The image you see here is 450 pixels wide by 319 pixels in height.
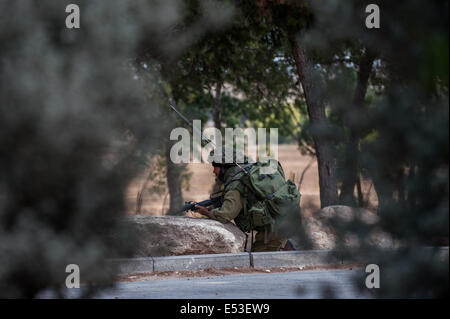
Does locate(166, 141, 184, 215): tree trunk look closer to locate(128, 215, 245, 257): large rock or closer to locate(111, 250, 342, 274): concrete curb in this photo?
locate(128, 215, 245, 257): large rock

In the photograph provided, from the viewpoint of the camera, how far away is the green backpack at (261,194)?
7.75 metres

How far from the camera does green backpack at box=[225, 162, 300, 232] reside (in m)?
7.75

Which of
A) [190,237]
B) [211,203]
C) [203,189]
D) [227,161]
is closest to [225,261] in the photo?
[190,237]

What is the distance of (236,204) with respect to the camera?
25.7 feet

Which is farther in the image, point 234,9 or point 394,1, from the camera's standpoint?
point 234,9

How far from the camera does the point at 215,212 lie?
7891 mm

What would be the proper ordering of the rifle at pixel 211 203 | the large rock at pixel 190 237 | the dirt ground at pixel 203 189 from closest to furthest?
the dirt ground at pixel 203 189 < the large rock at pixel 190 237 < the rifle at pixel 211 203

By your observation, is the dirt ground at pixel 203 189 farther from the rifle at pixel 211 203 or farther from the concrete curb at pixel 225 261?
the concrete curb at pixel 225 261

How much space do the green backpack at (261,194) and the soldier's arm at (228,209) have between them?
99mm

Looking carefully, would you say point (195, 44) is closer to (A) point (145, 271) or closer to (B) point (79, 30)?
(A) point (145, 271)

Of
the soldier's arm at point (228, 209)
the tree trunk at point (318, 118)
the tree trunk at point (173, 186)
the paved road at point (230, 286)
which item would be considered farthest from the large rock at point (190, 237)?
the tree trunk at point (173, 186)
